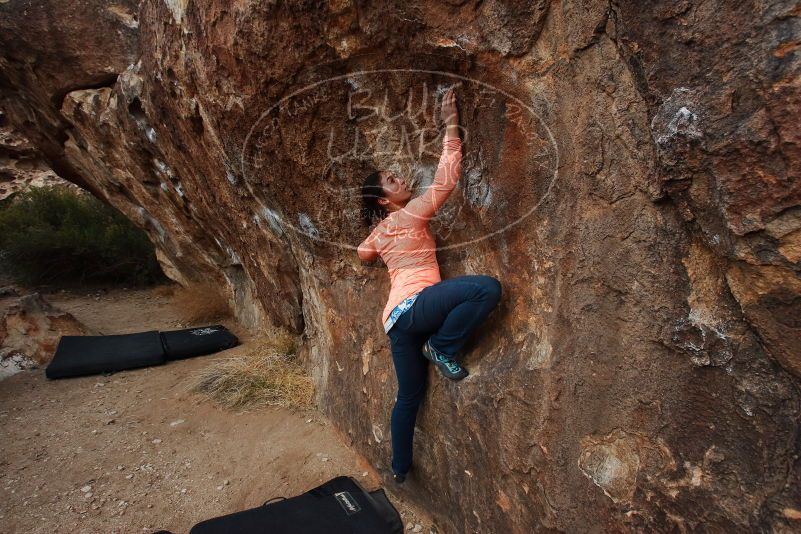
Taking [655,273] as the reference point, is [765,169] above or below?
above

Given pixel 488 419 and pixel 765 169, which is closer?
pixel 765 169

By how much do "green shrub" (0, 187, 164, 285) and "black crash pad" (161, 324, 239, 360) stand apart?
3.35m

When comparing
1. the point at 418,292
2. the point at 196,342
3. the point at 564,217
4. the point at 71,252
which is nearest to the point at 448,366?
the point at 418,292

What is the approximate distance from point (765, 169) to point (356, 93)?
1530 millimetres

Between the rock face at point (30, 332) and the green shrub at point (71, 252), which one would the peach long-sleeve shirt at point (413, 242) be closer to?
the rock face at point (30, 332)

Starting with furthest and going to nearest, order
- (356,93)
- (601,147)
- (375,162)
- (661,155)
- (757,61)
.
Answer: (375,162) → (356,93) → (601,147) → (661,155) → (757,61)

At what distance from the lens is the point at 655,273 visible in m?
1.40

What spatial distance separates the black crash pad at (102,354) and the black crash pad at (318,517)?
8.11ft

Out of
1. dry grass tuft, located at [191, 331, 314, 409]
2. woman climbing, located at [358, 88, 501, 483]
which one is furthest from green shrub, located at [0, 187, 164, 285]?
woman climbing, located at [358, 88, 501, 483]

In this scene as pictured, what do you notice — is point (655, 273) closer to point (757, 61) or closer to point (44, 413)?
point (757, 61)

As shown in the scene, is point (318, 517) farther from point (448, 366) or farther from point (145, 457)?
point (145, 457)

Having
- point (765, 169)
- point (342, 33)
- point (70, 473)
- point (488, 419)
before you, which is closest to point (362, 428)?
point (488, 419)

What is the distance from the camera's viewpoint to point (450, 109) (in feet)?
6.31

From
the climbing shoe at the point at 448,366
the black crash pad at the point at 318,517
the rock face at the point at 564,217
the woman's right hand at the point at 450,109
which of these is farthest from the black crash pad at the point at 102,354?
the woman's right hand at the point at 450,109
